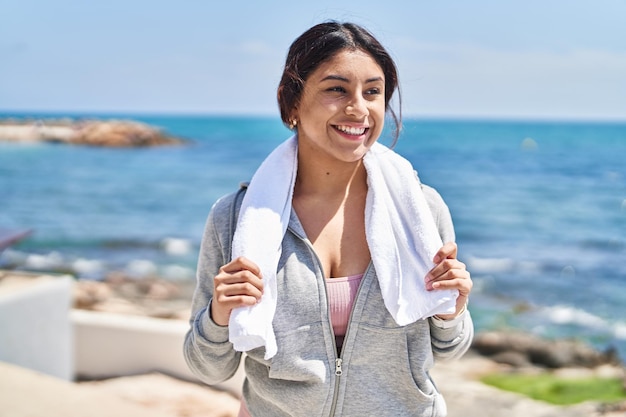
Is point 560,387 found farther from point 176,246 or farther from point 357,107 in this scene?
point 176,246

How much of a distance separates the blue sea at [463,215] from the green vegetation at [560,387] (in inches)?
76.8

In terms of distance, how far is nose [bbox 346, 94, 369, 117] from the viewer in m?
1.77

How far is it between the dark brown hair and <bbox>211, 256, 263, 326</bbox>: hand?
48 centimetres

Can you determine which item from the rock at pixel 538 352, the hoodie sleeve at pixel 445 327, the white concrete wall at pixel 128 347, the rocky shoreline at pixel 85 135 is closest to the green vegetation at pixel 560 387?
the rock at pixel 538 352

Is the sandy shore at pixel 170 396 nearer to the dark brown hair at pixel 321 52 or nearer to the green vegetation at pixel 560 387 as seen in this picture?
the green vegetation at pixel 560 387

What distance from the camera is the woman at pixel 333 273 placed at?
5.72 ft

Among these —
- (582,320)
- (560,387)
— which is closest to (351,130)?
(560,387)

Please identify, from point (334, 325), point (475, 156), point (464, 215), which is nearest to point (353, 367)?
point (334, 325)

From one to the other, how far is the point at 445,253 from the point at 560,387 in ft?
24.6

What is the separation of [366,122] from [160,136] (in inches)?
1694

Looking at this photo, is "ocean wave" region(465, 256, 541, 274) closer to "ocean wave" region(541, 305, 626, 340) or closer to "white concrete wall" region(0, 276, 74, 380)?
"ocean wave" region(541, 305, 626, 340)

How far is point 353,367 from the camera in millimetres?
1762

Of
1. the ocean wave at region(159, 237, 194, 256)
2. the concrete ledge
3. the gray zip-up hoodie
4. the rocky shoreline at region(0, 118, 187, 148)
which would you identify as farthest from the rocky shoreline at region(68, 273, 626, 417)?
the rocky shoreline at region(0, 118, 187, 148)

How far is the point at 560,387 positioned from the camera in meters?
8.50
